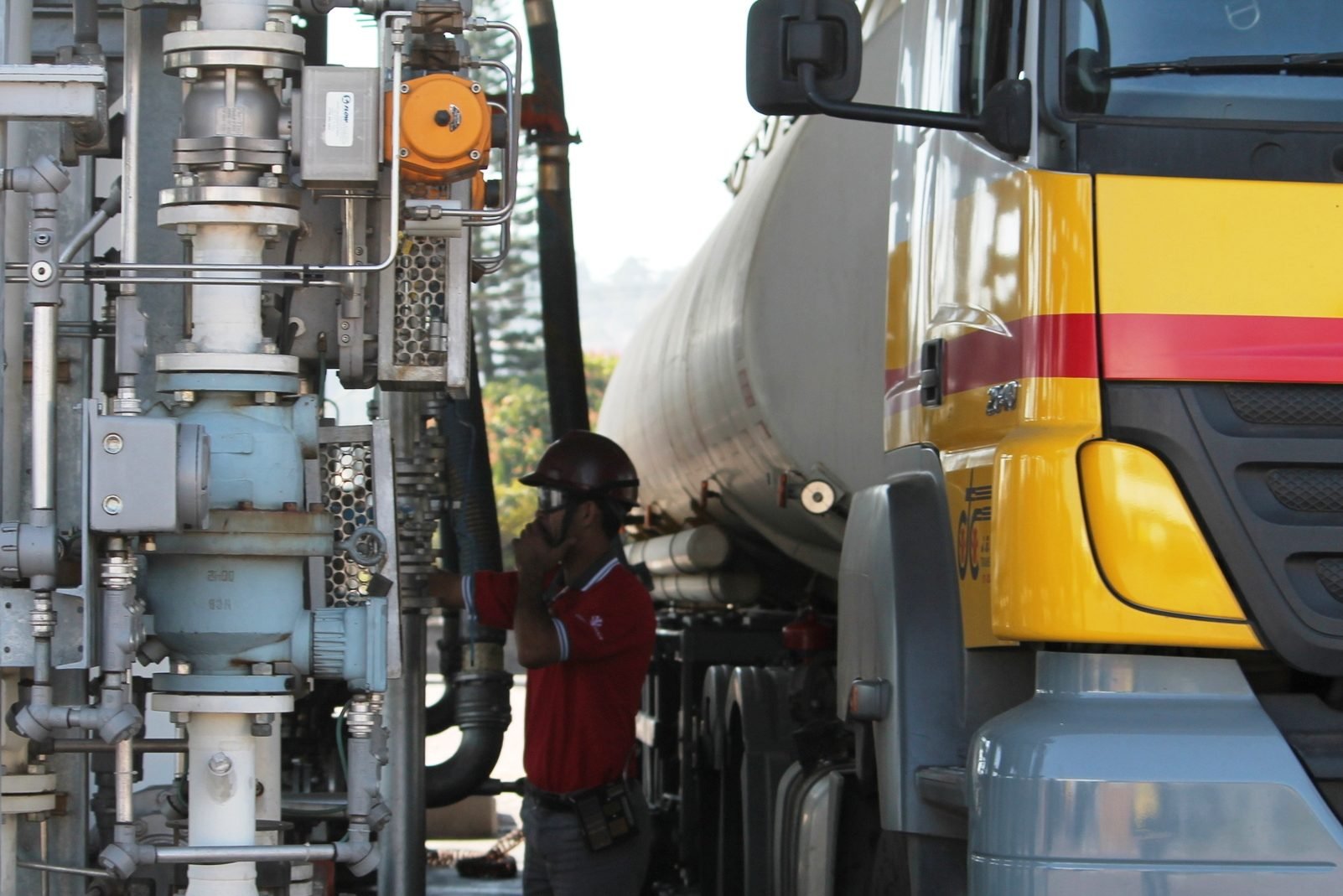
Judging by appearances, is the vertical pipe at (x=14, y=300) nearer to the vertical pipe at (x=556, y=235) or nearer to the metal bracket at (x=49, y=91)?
the metal bracket at (x=49, y=91)

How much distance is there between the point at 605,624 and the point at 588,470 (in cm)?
59

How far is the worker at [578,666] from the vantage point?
5.86 m

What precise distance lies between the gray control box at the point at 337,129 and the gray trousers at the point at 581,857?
293 centimetres

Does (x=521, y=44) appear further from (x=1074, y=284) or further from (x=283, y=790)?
(x=283, y=790)

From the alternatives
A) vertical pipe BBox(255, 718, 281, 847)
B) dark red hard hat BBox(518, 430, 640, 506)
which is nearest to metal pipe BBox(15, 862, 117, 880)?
vertical pipe BBox(255, 718, 281, 847)

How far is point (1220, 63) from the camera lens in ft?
11.5

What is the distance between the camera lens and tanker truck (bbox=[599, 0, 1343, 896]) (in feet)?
10.3

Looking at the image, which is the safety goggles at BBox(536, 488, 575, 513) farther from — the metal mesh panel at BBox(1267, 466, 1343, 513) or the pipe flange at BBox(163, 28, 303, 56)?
the metal mesh panel at BBox(1267, 466, 1343, 513)

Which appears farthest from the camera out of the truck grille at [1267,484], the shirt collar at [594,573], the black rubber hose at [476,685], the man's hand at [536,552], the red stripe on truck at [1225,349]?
the black rubber hose at [476,685]

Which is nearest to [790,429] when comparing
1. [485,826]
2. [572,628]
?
[572,628]

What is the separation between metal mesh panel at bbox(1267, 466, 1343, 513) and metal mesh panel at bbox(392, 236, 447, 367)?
68.0 inches

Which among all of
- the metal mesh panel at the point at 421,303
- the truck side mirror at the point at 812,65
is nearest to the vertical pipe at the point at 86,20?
the metal mesh panel at the point at 421,303

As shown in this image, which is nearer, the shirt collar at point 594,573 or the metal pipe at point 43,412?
the metal pipe at point 43,412

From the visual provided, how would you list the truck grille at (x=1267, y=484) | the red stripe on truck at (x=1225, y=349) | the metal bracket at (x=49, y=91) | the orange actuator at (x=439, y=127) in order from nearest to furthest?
the truck grille at (x=1267, y=484)
the red stripe on truck at (x=1225, y=349)
the metal bracket at (x=49, y=91)
the orange actuator at (x=439, y=127)
